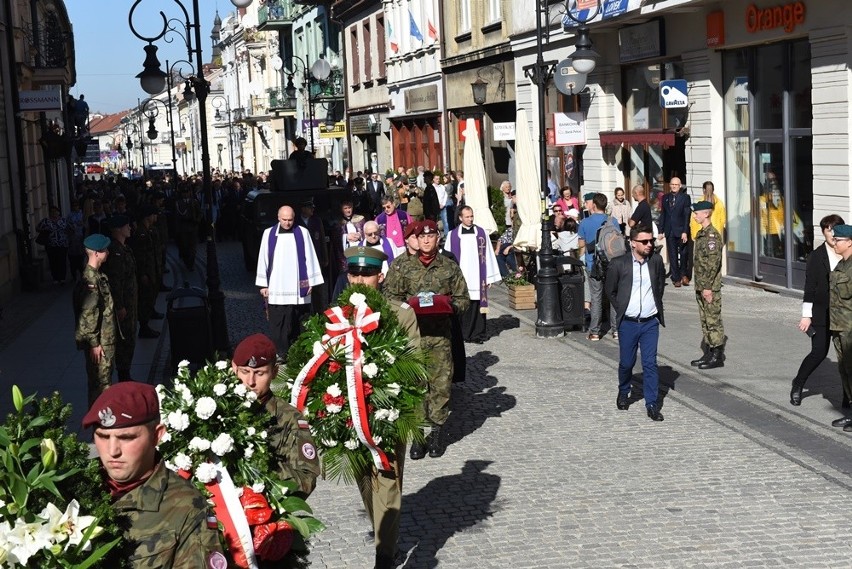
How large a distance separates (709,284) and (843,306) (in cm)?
256

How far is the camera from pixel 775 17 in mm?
18656

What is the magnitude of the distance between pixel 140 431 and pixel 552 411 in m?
7.91

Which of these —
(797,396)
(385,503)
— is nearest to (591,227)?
(797,396)

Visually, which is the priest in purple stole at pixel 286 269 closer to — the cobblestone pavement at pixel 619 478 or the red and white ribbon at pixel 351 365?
the cobblestone pavement at pixel 619 478

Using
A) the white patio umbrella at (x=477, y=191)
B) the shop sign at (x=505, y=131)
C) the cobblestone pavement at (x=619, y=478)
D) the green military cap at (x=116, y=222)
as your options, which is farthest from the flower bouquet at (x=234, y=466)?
the shop sign at (x=505, y=131)

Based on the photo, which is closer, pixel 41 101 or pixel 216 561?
pixel 216 561

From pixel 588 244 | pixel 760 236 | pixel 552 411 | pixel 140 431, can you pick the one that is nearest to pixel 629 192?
pixel 760 236

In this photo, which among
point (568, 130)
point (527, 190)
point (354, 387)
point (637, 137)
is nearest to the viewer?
point (354, 387)

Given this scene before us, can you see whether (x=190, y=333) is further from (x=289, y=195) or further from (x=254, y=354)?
(x=289, y=195)

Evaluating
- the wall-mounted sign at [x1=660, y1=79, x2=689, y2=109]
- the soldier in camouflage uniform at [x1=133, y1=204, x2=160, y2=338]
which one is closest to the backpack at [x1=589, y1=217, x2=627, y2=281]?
the soldier in camouflage uniform at [x1=133, y1=204, x2=160, y2=338]

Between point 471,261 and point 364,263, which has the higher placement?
point 364,263

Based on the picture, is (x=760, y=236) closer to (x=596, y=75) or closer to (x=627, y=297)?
(x=596, y=75)

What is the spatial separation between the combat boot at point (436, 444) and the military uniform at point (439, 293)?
6 centimetres

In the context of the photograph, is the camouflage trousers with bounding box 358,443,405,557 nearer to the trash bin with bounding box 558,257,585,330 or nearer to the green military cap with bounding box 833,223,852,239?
the green military cap with bounding box 833,223,852,239
